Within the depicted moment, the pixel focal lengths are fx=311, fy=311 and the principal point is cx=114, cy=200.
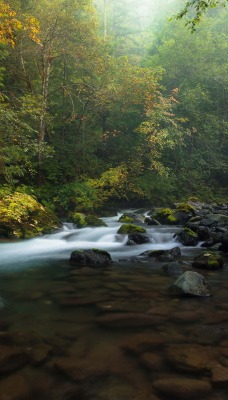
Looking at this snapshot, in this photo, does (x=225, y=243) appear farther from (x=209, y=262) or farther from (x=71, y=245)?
(x=71, y=245)

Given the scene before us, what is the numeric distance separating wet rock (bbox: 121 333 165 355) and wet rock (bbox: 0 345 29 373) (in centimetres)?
97

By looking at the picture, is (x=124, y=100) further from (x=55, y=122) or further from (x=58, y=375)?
(x=58, y=375)

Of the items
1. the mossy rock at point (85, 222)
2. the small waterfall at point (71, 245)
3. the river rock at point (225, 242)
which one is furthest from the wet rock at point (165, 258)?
the mossy rock at point (85, 222)

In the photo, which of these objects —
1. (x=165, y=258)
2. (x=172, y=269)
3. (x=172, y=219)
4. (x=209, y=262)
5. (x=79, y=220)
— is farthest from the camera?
(x=172, y=219)

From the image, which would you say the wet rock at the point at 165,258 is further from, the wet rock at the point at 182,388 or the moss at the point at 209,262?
the wet rock at the point at 182,388

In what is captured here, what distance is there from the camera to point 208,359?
2.89m

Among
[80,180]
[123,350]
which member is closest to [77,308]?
[123,350]

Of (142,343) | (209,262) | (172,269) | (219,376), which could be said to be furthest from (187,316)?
(209,262)

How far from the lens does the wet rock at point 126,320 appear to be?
3.70m

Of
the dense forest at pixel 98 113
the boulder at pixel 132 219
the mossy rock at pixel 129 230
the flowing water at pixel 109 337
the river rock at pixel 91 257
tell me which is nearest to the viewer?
the flowing water at pixel 109 337

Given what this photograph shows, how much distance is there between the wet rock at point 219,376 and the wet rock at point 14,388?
1490 mm

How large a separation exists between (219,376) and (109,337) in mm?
1188

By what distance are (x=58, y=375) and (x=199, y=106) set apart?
24.2 meters

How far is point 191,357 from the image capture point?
2939mm
